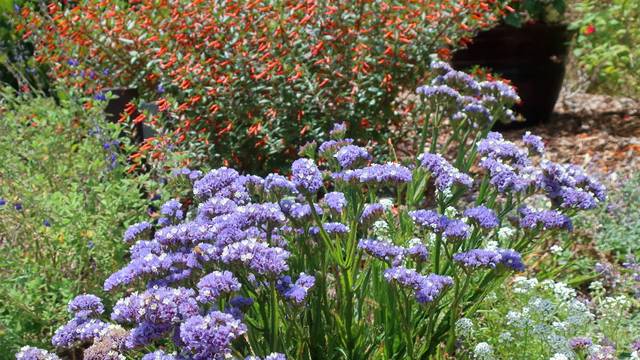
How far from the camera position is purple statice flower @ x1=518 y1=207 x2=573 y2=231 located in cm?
230

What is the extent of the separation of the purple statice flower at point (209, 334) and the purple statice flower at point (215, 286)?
0.28ft

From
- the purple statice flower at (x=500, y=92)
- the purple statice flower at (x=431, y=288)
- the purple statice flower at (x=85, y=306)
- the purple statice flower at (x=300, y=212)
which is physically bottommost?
the purple statice flower at (x=431, y=288)

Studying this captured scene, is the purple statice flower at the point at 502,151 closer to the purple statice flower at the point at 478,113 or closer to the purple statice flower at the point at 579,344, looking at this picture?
the purple statice flower at the point at 478,113

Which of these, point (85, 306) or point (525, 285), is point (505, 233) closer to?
point (525, 285)

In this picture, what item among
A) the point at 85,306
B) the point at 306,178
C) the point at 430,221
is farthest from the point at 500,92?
the point at 85,306

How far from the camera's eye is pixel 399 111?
18.0 ft

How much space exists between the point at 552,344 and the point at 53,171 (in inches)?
104

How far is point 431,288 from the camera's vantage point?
2.05 metres

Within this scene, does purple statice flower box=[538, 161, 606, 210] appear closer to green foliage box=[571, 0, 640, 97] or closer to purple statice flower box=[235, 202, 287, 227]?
purple statice flower box=[235, 202, 287, 227]

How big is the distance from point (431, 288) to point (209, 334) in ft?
2.01

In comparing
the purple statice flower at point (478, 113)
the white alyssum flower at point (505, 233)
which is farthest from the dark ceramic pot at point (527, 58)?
the purple statice flower at point (478, 113)

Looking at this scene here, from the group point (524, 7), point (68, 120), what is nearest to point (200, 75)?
point (68, 120)

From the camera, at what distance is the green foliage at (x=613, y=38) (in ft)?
21.2

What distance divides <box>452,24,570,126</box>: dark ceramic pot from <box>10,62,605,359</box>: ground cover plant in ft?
13.5
